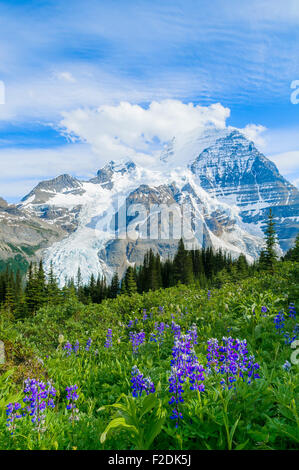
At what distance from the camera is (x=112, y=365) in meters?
6.46

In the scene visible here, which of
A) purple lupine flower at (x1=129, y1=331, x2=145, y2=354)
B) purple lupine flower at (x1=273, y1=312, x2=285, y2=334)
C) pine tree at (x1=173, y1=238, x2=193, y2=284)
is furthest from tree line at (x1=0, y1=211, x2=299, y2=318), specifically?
purple lupine flower at (x1=273, y1=312, x2=285, y2=334)

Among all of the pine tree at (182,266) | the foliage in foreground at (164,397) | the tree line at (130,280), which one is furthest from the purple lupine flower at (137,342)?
the pine tree at (182,266)

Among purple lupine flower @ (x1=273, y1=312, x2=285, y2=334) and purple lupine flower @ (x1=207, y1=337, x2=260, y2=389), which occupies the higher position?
purple lupine flower @ (x1=207, y1=337, x2=260, y2=389)

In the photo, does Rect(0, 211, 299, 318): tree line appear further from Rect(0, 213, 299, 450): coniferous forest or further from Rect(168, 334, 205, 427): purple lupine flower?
Rect(168, 334, 205, 427): purple lupine flower

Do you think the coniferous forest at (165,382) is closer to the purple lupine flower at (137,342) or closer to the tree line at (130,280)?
the purple lupine flower at (137,342)

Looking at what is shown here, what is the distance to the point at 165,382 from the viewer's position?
4660 mm

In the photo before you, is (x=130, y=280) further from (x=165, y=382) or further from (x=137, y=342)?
(x=165, y=382)

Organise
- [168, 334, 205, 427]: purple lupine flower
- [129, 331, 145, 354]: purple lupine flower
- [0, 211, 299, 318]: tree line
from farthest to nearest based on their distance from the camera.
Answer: [0, 211, 299, 318]: tree line
[129, 331, 145, 354]: purple lupine flower
[168, 334, 205, 427]: purple lupine flower

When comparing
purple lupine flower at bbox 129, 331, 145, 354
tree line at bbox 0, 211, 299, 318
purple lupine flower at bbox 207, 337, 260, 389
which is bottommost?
tree line at bbox 0, 211, 299, 318

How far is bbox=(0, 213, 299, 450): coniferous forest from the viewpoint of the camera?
3059 millimetres

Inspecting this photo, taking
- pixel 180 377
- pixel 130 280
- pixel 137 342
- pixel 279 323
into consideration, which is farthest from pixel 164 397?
pixel 130 280

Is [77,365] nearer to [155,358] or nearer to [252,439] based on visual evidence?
[155,358]

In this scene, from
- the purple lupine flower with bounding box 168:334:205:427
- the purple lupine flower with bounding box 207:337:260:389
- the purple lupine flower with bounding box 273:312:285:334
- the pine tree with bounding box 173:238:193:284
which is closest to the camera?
the purple lupine flower with bounding box 168:334:205:427

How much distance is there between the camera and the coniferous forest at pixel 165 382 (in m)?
3.06
